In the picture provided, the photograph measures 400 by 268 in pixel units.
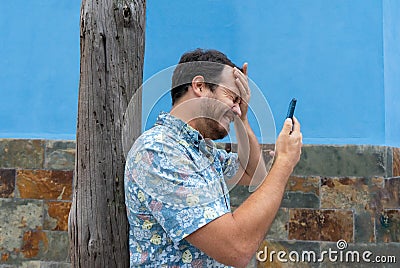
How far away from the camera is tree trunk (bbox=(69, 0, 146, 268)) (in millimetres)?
1906

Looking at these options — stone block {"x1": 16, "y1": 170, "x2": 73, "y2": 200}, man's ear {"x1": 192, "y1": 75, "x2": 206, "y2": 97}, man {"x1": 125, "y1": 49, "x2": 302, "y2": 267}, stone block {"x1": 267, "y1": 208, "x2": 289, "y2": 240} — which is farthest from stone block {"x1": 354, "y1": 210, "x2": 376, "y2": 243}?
man's ear {"x1": 192, "y1": 75, "x2": 206, "y2": 97}

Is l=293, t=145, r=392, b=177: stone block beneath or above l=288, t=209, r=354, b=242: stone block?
above

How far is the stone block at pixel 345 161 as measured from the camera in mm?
3596

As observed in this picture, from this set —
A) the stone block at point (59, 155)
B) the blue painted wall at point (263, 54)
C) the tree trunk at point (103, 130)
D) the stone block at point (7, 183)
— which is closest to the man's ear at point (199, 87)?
the tree trunk at point (103, 130)

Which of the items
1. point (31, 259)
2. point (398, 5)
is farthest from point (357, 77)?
point (31, 259)

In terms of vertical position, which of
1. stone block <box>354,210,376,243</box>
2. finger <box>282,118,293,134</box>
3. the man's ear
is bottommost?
stone block <box>354,210,376,243</box>

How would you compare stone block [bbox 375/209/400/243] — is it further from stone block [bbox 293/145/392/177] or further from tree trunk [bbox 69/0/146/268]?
tree trunk [bbox 69/0/146/268]

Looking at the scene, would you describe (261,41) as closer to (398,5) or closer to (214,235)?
(398,5)

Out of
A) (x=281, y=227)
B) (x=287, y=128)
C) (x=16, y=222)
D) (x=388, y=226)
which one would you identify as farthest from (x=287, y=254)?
(x=287, y=128)

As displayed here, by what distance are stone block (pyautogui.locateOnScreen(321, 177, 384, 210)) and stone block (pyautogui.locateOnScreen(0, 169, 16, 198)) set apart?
6.41 ft

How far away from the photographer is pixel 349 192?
3615 mm

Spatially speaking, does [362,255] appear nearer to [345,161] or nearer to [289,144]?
[345,161]

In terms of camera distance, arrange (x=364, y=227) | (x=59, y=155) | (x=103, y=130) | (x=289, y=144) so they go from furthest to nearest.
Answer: (x=59, y=155), (x=364, y=227), (x=103, y=130), (x=289, y=144)

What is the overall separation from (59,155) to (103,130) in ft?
6.19
